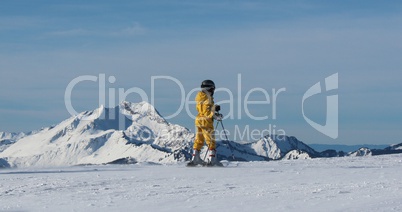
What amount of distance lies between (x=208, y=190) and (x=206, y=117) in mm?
6013

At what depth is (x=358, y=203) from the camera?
10.6m

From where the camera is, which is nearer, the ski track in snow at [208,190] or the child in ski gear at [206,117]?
the ski track in snow at [208,190]

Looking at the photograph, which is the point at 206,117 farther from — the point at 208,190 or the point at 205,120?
the point at 208,190

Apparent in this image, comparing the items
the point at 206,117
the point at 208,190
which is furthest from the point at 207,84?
the point at 208,190

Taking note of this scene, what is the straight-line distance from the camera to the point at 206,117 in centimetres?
1828

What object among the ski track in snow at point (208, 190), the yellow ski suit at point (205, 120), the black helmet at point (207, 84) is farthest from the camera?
the black helmet at point (207, 84)

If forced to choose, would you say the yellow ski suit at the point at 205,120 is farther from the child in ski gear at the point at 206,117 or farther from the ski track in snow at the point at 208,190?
the ski track in snow at the point at 208,190

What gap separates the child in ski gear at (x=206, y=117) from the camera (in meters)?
18.3

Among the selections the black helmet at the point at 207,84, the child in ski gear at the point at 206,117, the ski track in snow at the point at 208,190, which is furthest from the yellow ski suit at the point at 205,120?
the ski track in snow at the point at 208,190

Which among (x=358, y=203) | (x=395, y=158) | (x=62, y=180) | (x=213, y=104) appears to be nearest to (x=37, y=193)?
(x=62, y=180)

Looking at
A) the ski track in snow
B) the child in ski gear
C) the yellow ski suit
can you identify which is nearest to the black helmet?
the child in ski gear

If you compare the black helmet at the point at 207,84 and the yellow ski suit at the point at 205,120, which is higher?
the black helmet at the point at 207,84

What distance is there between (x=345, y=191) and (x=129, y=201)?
11.8 feet

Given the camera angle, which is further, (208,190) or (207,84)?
(207,84)
